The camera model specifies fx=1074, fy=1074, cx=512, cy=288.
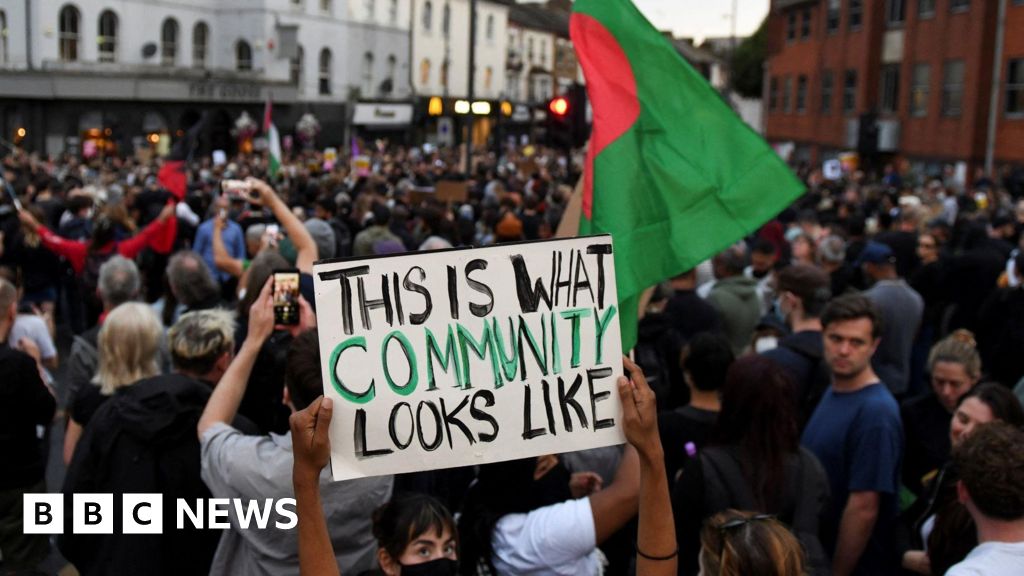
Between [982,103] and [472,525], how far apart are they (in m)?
30.5

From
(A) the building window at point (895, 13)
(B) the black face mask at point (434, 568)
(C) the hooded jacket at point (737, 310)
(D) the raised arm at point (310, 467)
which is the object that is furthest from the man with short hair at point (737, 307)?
(A) the building window at point (895, 13)

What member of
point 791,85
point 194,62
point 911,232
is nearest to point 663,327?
point 911,232

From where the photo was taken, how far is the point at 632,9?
4.62 metres

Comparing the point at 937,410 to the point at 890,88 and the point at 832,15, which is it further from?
the point at 832,15

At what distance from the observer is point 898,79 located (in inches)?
1425

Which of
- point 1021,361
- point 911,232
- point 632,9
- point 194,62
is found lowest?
point 1021,361

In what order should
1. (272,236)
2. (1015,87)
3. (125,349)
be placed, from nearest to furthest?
(125,349)
(272,236)
(1015,87)

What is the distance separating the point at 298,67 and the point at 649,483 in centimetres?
4510

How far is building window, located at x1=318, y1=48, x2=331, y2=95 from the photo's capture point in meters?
47.2

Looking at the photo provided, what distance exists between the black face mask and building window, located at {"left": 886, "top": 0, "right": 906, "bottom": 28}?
3670 centimetres

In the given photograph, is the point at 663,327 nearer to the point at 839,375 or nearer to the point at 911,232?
the point at 839,375

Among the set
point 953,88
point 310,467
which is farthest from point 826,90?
point 310,467

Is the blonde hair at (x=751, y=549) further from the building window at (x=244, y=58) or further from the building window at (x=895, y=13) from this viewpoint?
the building window at (x=244, y=58)

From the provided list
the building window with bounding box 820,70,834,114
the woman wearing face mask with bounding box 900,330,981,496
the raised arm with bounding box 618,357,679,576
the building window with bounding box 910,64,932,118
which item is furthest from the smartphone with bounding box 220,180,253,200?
the building window with bounding box 820,70,834,114
